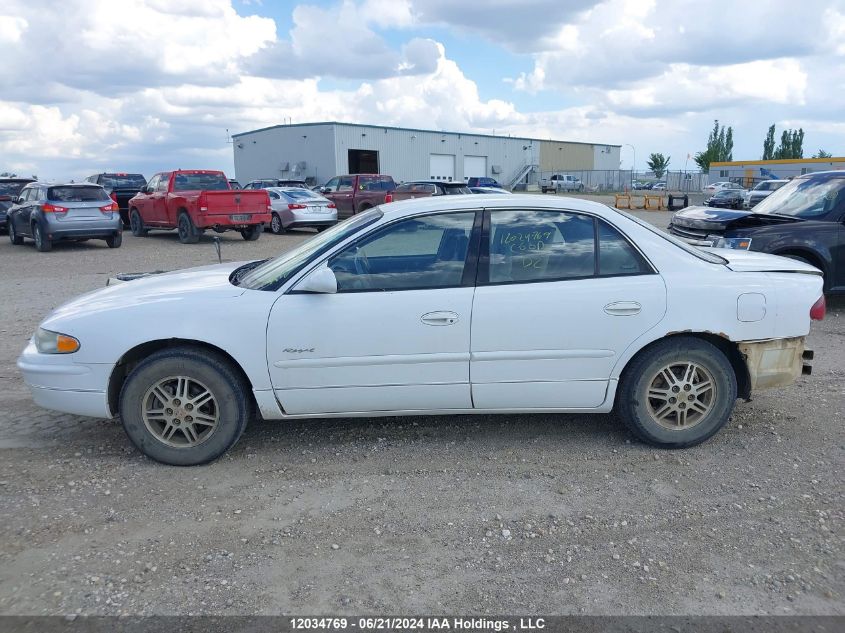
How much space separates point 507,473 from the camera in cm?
407

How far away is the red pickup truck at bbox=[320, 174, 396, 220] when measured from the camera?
23516 millimetres

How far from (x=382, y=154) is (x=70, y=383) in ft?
170

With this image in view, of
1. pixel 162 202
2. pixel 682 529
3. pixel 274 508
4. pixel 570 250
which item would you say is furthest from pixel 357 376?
pixel 162 202

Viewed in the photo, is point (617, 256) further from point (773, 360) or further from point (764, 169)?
point (764, 169)

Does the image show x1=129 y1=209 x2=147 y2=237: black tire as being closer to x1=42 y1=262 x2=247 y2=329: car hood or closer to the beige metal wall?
x1=42 y1=262 x2=247 y2=329: car hood

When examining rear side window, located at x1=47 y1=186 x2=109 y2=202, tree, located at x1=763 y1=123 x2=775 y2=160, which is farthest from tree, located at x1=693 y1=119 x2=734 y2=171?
rear side window, located at x1=47 y1=186 x2=109 y2=202

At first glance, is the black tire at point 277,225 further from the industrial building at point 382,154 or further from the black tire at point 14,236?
the industrial building at point 382,154

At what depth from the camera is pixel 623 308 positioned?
4.12 meters

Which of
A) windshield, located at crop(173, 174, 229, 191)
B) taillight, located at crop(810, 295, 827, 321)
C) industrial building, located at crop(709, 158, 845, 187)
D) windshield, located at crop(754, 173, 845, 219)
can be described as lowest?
taillight, located at crop(810, 295, 827, 321)

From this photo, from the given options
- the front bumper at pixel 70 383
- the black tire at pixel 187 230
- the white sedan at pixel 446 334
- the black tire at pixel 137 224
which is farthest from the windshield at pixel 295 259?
the black tire at pixel 137 224

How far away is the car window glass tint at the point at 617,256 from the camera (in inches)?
166

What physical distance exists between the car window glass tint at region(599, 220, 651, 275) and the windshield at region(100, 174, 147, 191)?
2261 cm

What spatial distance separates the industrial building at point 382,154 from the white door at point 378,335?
47.9 metres

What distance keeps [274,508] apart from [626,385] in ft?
7.38
